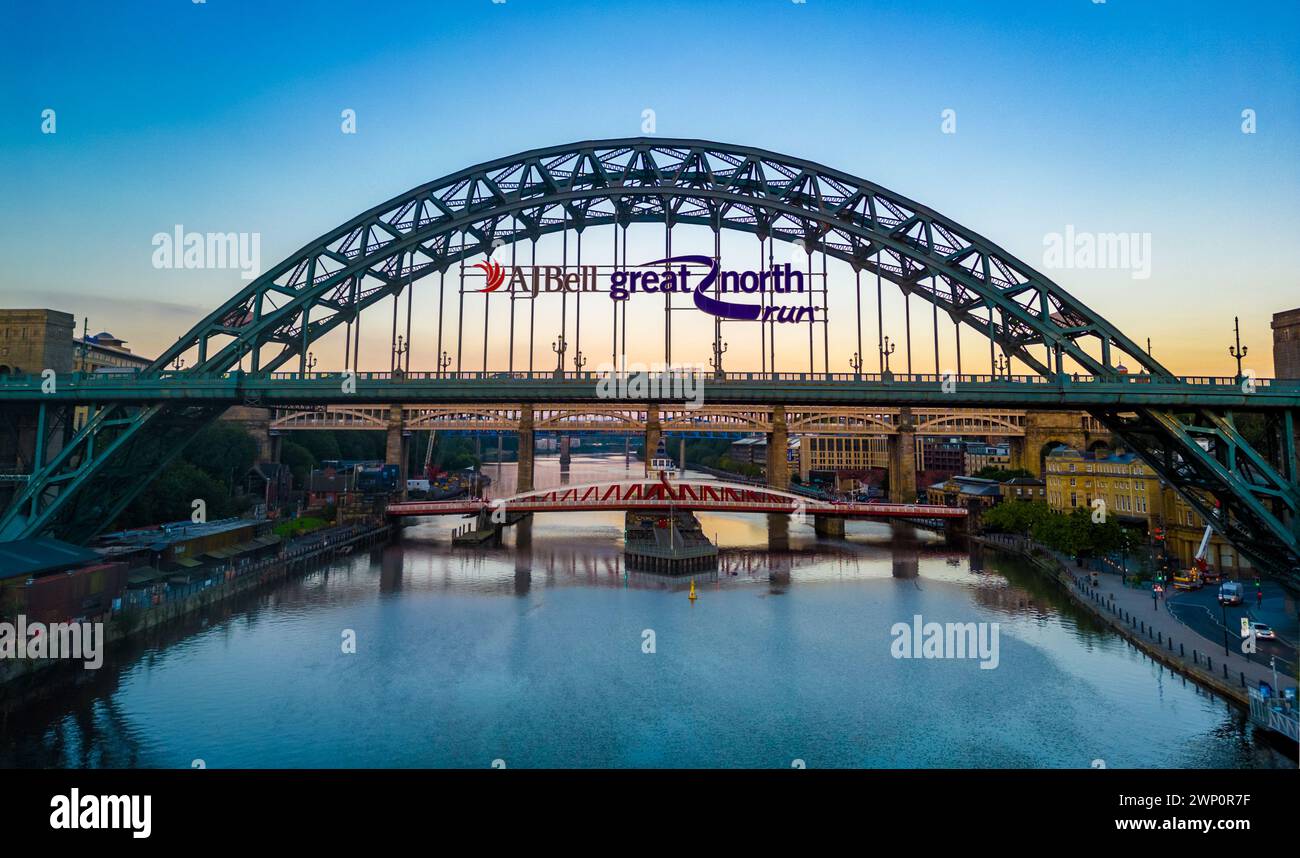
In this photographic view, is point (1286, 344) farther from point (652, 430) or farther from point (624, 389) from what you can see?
point (652, 430)

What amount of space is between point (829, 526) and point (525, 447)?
31.0 metres

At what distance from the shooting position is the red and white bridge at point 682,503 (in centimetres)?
4922

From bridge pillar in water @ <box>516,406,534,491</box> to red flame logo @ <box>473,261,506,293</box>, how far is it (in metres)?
27.6

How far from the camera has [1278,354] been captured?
92.9 feet

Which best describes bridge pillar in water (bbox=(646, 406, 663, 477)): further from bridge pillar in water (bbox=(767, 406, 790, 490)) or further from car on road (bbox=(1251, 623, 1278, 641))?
car on road (bbox=(1251, 623, 1278, 641))

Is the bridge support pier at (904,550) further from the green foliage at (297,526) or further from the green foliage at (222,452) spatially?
the green foliage at (222,452)

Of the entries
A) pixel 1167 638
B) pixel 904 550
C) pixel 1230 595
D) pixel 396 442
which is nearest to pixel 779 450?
pixel 904 550

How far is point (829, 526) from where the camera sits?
2286 inches

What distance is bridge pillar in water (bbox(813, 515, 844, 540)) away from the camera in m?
57.0

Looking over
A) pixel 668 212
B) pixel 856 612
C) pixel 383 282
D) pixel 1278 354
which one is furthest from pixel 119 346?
pixel 1278 354

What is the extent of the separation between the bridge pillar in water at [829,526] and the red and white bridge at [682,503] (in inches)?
208
